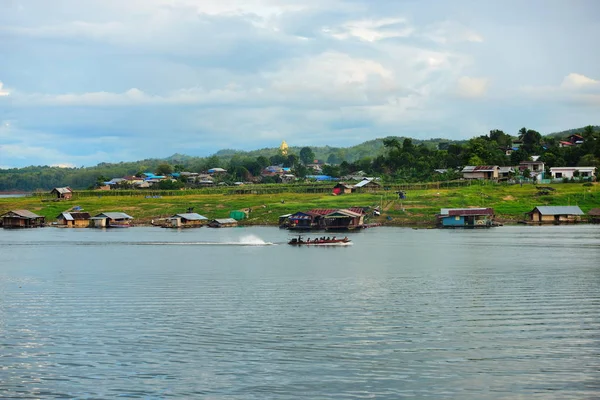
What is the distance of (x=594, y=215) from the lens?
346ft

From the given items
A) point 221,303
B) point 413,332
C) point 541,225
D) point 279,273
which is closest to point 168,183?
point 541,225

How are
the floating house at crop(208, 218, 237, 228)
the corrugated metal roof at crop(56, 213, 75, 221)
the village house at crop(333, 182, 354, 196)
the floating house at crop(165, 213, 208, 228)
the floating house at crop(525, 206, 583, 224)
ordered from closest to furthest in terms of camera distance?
the floating house at crop(525, 206, 583, 224), the floating house at crop(208, 218, 237, 228), the floating house at crop(165, 213, 208, 228), the corrugated metal roof at crop(56, 213, 75, 221), the village house at crop(333, 182, 354, 196)

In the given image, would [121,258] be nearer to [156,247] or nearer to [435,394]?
[156,247]

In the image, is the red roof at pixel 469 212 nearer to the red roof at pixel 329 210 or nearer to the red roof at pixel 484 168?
the red roof at pixel 329 210

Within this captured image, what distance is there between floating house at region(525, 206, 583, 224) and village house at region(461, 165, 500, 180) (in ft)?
81.8

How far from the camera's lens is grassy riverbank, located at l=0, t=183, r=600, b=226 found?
112m

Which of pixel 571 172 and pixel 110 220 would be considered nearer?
pixel 110 220

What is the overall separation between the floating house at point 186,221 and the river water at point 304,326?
44660 mm

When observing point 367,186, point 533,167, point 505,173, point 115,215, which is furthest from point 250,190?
point 533,167

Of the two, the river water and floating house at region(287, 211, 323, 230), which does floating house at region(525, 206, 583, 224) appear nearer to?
floating house at region(287, 211, 323, 230)

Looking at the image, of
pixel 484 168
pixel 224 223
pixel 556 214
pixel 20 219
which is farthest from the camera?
pixel 484 168

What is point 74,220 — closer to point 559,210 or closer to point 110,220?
point 110,220

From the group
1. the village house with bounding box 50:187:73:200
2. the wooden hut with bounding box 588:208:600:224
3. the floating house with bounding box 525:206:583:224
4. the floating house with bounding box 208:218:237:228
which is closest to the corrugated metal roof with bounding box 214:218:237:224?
the floating house with bounding box 208:218:237:228

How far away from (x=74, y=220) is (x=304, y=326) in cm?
9627
